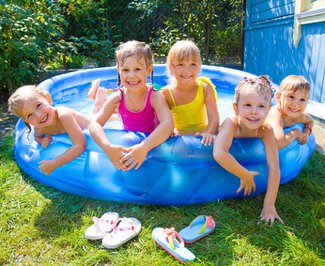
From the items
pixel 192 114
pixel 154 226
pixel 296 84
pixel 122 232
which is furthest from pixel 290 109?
pixel 122 232

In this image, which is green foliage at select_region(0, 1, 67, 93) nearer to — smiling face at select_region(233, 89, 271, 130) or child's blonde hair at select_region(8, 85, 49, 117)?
child's blonde hair at select_region(8, 85, 49, 117)

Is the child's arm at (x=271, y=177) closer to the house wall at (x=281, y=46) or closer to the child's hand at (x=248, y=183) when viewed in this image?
the child's hand at (x=248, y=183)

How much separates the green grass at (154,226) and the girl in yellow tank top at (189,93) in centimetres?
74

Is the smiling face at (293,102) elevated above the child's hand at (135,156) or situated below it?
above

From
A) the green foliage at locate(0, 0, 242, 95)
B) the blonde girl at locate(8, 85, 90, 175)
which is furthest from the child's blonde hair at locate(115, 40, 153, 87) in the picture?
the green foliage at locate(0, 0, 242, 95)

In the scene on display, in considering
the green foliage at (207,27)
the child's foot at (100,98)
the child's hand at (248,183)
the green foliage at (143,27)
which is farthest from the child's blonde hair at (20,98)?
the green foliage at (207,27)

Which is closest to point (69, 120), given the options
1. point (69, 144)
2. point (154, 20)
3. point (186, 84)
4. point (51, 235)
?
point (69, 144)

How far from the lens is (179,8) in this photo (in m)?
8.53

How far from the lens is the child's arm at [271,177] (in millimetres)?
1959

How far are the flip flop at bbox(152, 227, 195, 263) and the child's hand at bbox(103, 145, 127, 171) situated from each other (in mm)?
502

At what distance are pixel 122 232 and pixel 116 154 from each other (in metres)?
0.51

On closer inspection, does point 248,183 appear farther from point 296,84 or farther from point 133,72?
point 133,72

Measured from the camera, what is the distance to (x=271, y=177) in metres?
2.05

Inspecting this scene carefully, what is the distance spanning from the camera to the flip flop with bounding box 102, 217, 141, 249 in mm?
1760
